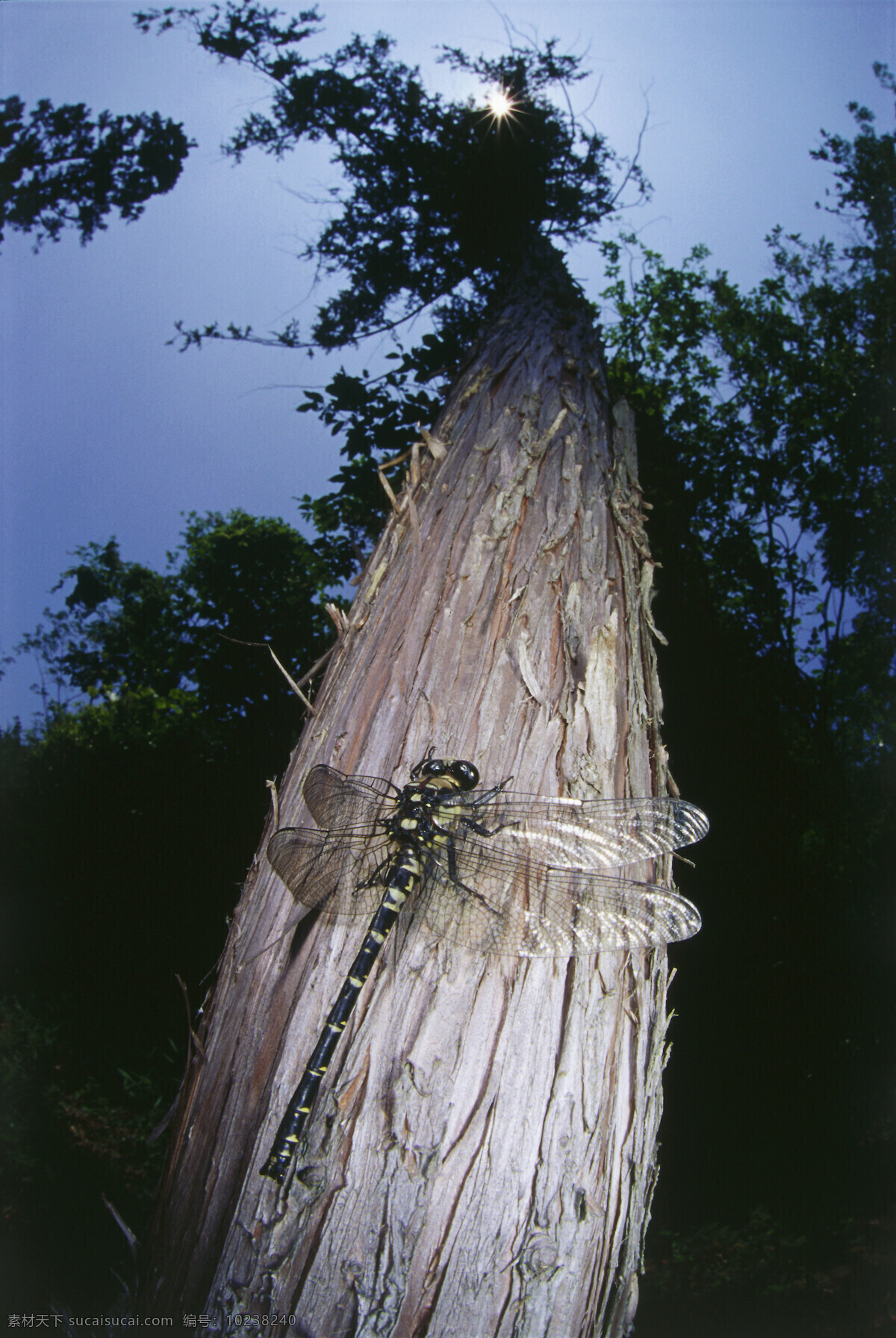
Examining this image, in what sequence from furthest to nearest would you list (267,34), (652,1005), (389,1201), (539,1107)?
(267,34)
(652,1005)
(539,1107)
(389,1201)

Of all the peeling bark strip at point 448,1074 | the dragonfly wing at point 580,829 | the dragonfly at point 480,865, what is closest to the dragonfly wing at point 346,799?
the dragonfly at point 480,865

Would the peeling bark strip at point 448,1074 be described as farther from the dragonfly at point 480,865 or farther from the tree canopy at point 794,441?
the tree canopy at point 794,441

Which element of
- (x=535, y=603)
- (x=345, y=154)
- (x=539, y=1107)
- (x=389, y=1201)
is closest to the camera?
(x=389, y=1201)

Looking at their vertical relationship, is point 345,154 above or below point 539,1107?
above

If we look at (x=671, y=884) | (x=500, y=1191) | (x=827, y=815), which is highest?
(x=827, y=815)

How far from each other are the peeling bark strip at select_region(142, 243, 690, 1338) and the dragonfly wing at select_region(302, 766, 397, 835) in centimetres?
11

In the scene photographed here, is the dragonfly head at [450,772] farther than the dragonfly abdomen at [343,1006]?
Yes

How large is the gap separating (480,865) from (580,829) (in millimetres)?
279

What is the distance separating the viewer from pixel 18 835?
24.3ft

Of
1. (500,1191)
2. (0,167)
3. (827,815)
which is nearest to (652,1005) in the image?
(500,1191)

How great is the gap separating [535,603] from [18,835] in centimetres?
796

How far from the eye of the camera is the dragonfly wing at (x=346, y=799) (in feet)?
5.60

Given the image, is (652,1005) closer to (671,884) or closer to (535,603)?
(671,884)

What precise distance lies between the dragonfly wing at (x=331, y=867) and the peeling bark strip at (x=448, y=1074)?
8 cm
